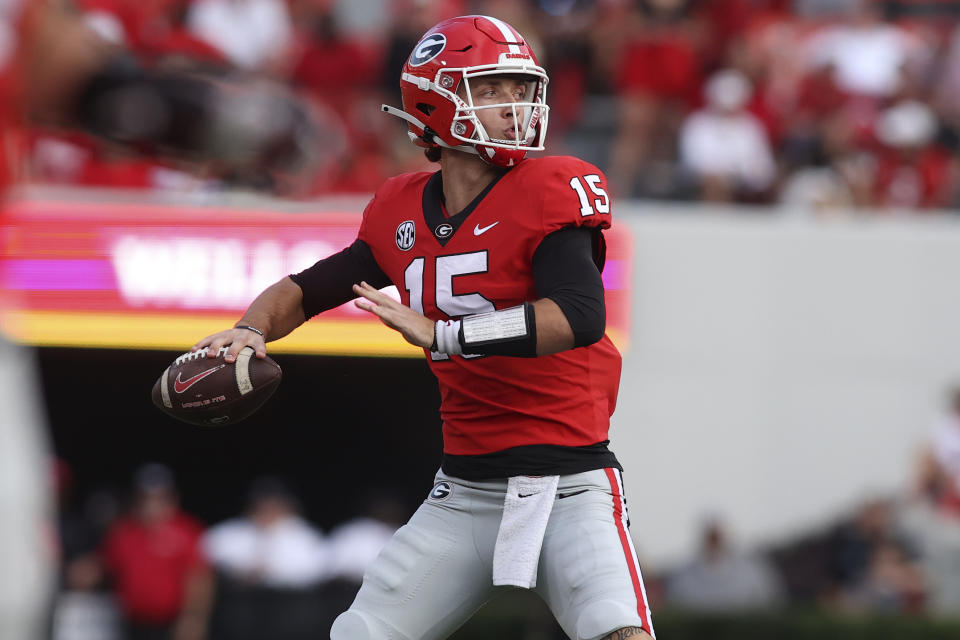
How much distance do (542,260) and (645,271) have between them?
6.99m

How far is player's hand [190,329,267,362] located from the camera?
438 centimetres

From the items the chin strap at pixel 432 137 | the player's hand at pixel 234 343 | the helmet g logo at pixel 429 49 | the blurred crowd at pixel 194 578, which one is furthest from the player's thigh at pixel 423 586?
the blurred crowd at pixel 194 578

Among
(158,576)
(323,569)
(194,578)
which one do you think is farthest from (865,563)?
(158,576)

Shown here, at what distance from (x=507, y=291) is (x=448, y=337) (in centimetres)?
32

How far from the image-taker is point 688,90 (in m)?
11.2

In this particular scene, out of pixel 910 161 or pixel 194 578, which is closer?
pixel 194 578

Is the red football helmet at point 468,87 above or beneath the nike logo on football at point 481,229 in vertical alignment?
above

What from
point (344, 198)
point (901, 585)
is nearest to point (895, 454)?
point (901, 585)

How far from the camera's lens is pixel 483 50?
4477 mm

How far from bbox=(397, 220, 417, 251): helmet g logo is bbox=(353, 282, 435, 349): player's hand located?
0.42m

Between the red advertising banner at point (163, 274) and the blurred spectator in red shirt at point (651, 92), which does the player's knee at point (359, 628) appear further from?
the blurred spectator in red shirt at point (651, 92)

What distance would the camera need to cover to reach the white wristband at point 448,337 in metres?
4.07

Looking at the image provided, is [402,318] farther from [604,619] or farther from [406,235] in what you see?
[604,619]

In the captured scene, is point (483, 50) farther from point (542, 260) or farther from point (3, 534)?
point (3, 534)
